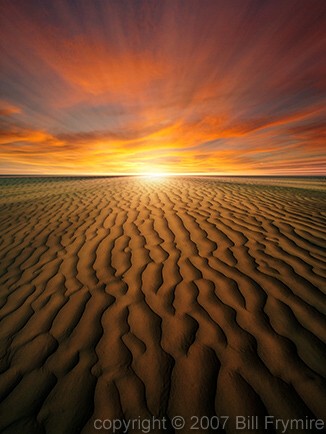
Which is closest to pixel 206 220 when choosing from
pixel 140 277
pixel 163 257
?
pixel 163 257

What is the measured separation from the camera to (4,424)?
4.39 ft

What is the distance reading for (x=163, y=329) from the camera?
1.96 m

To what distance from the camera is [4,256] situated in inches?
152

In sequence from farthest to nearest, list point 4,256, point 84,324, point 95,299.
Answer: point 4,256 < point 95,299 < point 84,324

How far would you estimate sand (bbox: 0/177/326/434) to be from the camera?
139 cm

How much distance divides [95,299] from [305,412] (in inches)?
77.6

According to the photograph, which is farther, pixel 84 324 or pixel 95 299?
pixel 95 299

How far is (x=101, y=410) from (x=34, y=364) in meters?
0.71

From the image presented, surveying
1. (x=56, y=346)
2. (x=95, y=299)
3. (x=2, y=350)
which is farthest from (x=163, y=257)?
(x=2, y=350)

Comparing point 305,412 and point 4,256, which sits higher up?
point 305,412

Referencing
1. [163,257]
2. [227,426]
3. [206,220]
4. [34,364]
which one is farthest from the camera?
[206,220]

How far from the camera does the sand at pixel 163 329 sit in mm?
1390

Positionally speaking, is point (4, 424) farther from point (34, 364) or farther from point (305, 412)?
point (305, 412)

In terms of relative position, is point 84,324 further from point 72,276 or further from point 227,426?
point 227,426
